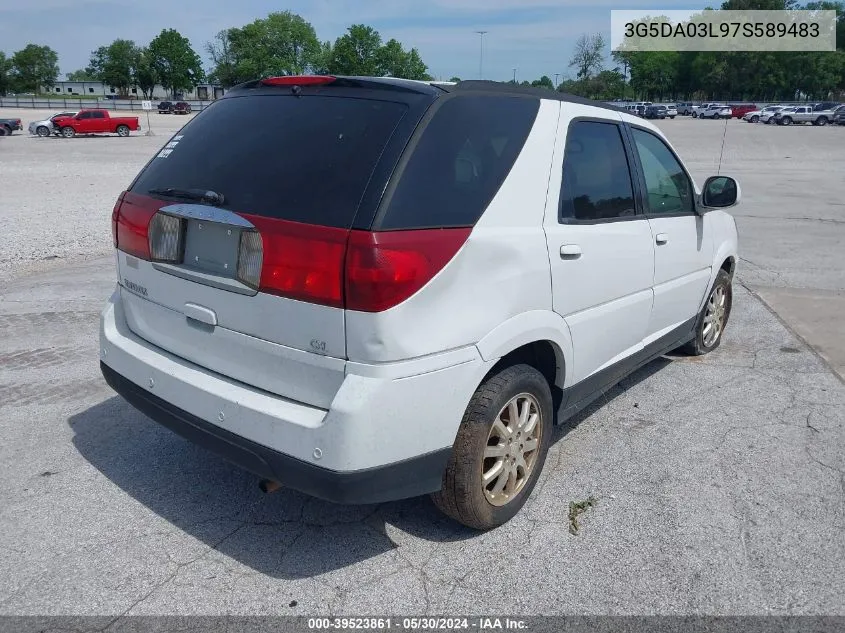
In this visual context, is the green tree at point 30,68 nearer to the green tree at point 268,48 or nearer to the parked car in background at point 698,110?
the green tree at point 268,48

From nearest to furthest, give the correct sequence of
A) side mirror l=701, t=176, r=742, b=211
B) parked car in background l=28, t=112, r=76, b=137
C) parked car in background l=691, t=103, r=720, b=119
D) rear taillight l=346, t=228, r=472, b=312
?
rear taillight l=346, t=228, r=472, b=312, side mirror l=701, t=176, r=742, b=211, parked car in background l=28, t=112, r=76, b=137, parked car in background l=691, t=103, r=720, b=119

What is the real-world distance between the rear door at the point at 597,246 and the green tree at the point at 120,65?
136 m

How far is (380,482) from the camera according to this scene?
265cm

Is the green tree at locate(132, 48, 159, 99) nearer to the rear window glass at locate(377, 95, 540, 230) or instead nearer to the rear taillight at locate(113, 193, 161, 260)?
the rear taillight at locate(113, 193, 161, 260)

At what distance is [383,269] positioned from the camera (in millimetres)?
2492

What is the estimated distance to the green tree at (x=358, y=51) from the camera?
100062 mm

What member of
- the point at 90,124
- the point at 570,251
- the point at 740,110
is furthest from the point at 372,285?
the point at 740,110

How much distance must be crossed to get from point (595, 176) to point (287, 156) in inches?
66.3

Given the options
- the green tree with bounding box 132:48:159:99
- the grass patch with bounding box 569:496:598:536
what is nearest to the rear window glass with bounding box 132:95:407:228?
the grass patch with bounding box 569:496:598:536

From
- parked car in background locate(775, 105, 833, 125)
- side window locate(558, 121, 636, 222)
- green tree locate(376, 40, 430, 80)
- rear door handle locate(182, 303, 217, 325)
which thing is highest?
green tree locate(376, 40, 430, 80)

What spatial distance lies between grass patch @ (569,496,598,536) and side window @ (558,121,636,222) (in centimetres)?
139

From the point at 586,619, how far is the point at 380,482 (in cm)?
95

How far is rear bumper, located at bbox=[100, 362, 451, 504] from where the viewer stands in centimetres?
260

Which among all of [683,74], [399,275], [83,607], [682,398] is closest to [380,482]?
[399,275]
